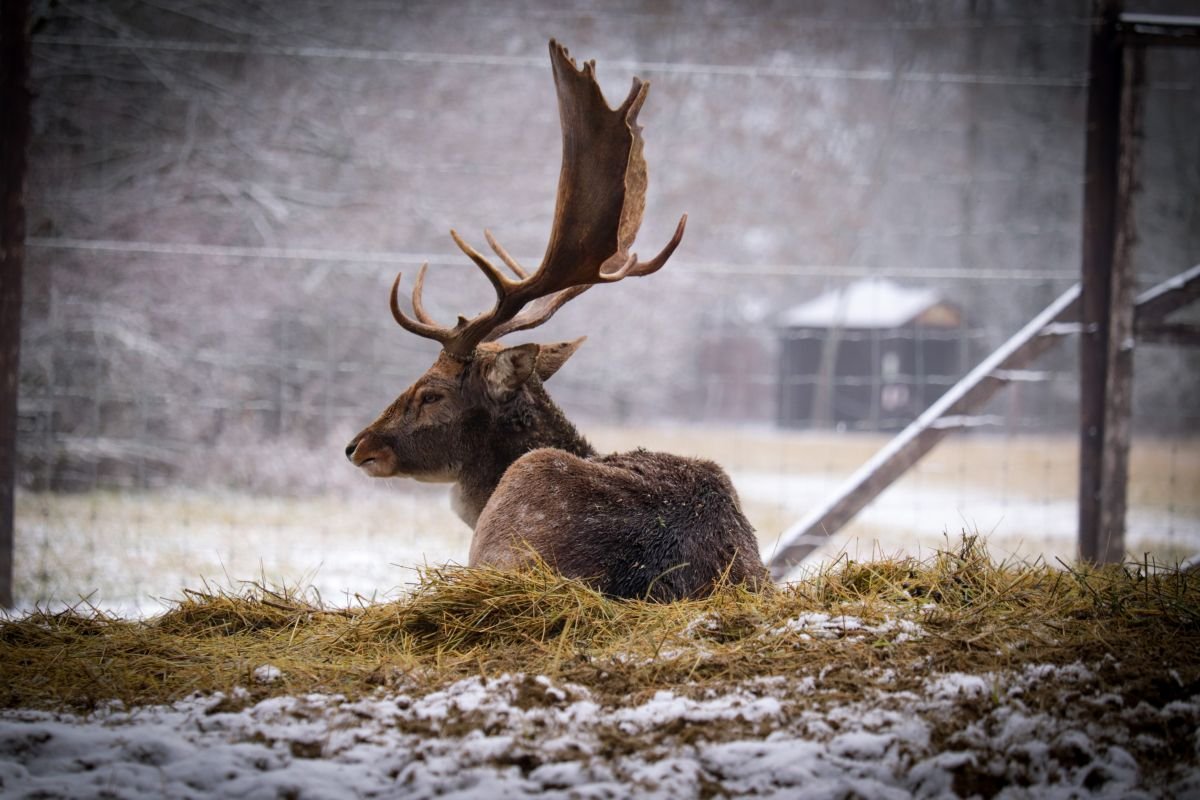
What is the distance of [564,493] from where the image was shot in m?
3.08

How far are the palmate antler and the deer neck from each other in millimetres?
288

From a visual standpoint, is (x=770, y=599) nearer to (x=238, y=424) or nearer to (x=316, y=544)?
(x=316, y=544)

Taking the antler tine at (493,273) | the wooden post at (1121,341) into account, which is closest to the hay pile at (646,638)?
the antler tine at (493,273)

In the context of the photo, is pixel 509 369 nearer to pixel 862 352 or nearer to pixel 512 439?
pixel 512 439

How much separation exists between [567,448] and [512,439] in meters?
0.22

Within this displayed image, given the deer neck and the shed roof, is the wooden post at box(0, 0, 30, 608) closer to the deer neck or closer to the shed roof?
the deer neck

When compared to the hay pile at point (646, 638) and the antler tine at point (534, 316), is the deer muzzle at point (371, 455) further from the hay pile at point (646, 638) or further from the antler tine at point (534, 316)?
the hay pile at point (646, 638)

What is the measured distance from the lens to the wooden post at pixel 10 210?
5645 mm

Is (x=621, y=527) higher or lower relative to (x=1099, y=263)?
lower

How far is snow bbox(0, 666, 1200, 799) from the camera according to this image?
191 centimetres

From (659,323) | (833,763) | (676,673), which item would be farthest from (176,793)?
(659,323)

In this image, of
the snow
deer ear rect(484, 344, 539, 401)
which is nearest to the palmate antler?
deer ear rect(484, 344, 539, 401)

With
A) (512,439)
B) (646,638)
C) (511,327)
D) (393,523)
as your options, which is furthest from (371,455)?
(393,523)

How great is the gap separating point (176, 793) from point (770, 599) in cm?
160
